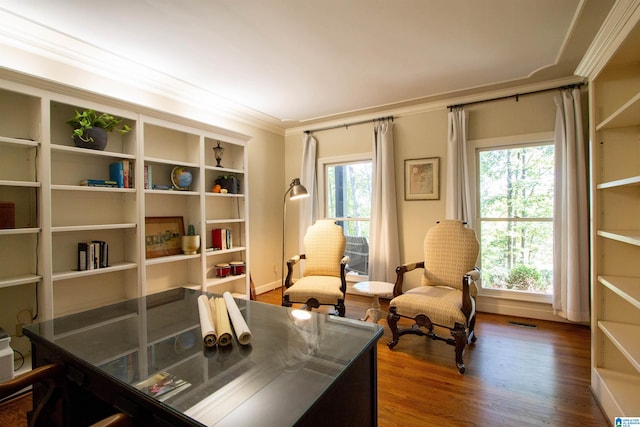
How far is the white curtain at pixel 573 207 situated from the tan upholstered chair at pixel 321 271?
2.27m

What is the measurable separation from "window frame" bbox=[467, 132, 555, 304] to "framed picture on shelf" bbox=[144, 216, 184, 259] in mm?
3422

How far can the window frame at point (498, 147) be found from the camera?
3.34 m

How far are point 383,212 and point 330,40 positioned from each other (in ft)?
7.38

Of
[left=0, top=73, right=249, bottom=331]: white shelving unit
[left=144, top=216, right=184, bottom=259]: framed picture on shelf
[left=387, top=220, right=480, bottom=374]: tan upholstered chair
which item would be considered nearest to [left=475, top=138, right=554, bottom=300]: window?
[left=387, top=220, right=480, bottom=374]: tan upholstered chair

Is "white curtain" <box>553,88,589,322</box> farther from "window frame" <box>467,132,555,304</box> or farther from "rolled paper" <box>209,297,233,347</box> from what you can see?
"rolled paper" <box>209,297,233,347</box>

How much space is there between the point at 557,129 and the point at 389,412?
3209mm

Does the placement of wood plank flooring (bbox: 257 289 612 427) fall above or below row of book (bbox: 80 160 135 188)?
below

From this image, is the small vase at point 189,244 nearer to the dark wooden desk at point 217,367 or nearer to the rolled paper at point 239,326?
the dark wooden desk at point 217,367

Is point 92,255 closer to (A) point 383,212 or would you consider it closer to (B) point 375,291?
(B) point 375,291

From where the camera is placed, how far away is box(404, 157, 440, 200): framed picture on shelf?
12.6ft

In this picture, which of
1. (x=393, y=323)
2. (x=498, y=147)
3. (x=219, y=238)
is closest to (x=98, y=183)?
(x=219, y=238)

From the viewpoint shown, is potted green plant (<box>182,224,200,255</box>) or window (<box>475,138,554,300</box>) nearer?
potted green plant (<box>182,224,200,255</box>)

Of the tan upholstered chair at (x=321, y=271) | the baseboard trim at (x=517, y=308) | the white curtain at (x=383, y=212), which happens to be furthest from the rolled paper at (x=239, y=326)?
the baseboard trim at (x=517, y=308)

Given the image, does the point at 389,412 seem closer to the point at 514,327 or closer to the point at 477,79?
the point at 514,327
